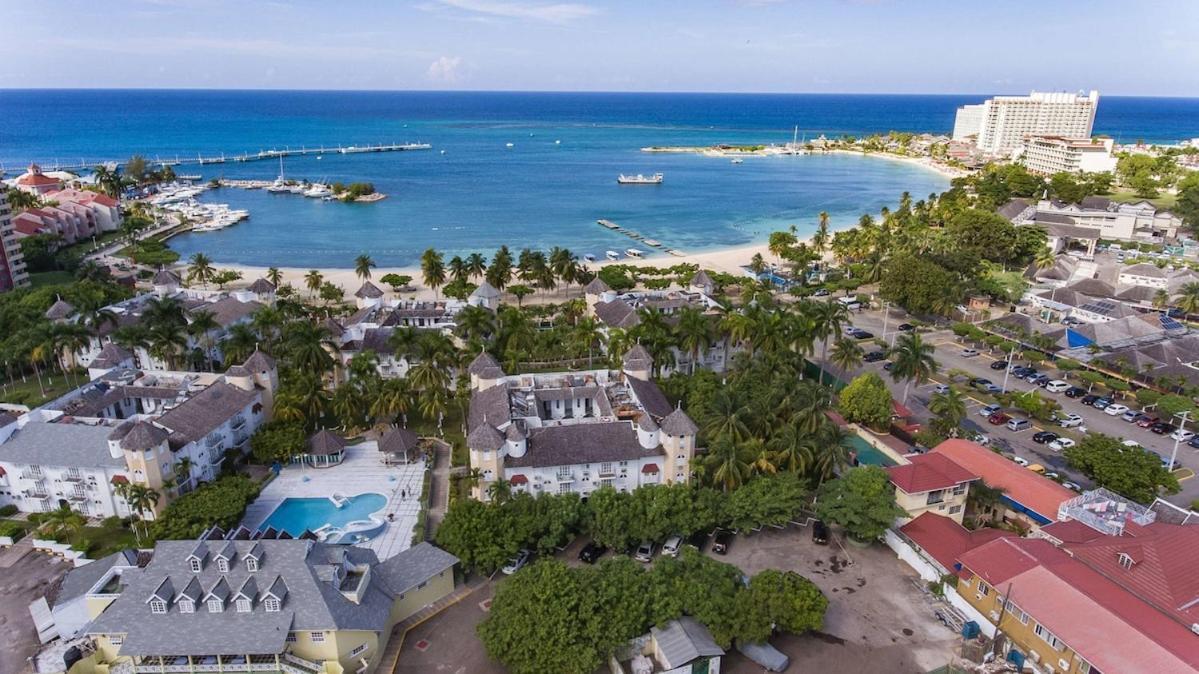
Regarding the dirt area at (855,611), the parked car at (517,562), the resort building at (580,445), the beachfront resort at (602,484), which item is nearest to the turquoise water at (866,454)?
the beachfront resort at (602,484)

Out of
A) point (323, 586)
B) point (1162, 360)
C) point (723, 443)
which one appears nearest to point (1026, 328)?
point (1162, 360)

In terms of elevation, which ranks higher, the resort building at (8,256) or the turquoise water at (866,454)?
the resort building at (8,256)

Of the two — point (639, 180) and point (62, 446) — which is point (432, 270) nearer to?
point (62, 446)

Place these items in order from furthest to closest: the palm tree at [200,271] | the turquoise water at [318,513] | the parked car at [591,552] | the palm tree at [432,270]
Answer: the palm tree at [200,271] → the palm tree at [432,270] → the turquoise water at [318,513] → the parked car at [591,552]

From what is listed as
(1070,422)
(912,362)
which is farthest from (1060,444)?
(912,362)

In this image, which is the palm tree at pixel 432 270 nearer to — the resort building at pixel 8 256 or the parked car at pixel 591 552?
the resort building at pixel 8 256

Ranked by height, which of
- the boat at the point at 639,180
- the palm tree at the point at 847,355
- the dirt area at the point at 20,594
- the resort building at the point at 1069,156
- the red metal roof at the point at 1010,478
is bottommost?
the dirt area at the point at 20,594

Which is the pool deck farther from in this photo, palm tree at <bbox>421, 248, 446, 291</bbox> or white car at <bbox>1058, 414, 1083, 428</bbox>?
white car at <bbox>1058, 414, 1083, 428</bbox>
